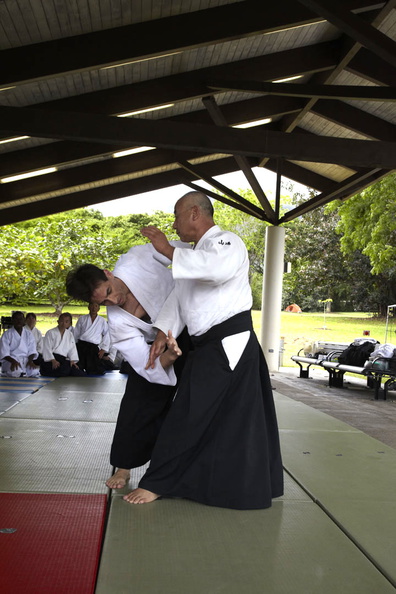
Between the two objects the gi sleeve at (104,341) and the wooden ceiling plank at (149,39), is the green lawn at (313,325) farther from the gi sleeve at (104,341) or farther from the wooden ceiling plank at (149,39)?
the wooden ceiling plank at (149,39)

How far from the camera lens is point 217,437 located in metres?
2.36

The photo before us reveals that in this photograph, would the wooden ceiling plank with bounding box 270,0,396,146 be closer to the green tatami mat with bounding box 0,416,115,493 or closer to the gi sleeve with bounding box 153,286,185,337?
the gi sleeve with bounding box 153,286,185,337

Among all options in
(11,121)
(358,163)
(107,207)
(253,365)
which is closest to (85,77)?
(11,121)

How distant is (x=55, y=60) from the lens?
197 inches

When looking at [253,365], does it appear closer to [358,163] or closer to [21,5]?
[21,5]

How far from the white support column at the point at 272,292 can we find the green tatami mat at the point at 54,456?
24.5 feet

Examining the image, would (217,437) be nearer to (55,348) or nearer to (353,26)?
(353,26)

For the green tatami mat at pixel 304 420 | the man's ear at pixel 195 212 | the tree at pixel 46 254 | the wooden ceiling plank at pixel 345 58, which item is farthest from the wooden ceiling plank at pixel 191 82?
the tree at pixel 46 254

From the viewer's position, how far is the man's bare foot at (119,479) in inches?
101

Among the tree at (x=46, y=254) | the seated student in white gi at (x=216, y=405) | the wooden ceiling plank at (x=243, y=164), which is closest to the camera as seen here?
the seated student in white gi at (x=216, y=405)

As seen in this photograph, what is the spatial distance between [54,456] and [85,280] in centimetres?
110

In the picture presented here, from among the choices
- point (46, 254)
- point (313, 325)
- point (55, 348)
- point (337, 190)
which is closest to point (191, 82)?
point (55, 348)

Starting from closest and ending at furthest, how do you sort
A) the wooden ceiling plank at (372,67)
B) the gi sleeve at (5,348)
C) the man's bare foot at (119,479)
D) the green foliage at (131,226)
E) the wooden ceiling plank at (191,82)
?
the man's bare foot at (119,479) < the wooden ceiling plank at (191,82) < the wooden ceiling plank at (372,67) < the gi sleeve at (5,348) < the green foliage at (131,226)

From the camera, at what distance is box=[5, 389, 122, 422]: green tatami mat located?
4.29 metres
